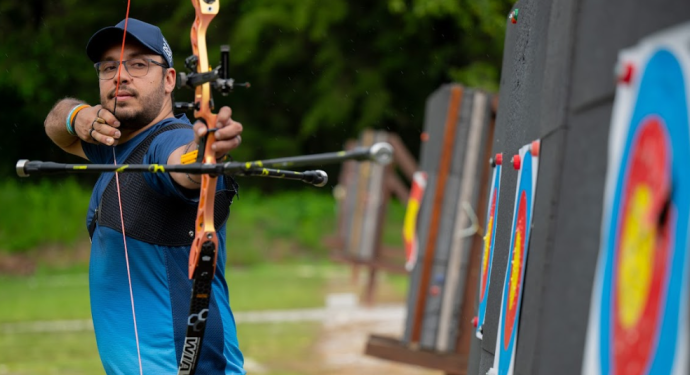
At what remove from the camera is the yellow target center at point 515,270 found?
8.99 ft

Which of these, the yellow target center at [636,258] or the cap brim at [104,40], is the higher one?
the cap brim at [104,40]

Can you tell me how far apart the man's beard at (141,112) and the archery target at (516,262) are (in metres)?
1.23

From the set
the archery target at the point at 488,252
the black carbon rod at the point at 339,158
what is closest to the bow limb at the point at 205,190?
the black carbon rod at the point at 339,158

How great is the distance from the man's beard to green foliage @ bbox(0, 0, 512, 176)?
2047 centimetres

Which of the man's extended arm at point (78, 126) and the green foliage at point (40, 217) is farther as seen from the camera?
the green foliage at point (40, 217)

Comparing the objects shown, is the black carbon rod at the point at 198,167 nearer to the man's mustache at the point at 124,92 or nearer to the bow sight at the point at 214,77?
the bow sight at the point at 214,77

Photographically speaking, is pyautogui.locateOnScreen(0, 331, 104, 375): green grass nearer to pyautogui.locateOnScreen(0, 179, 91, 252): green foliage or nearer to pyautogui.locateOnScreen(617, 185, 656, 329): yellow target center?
pyautogui.locateOnScreen(617, 185, 656, 329): yellow target center

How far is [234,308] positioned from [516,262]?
989 cm

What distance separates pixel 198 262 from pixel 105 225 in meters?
0.54

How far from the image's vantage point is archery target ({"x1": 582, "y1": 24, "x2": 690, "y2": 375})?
4.84 feet

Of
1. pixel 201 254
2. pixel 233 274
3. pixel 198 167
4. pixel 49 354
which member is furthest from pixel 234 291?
pixel 198 167

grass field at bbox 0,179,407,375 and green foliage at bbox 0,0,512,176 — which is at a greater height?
green foliage at bbox 0,0,512,176

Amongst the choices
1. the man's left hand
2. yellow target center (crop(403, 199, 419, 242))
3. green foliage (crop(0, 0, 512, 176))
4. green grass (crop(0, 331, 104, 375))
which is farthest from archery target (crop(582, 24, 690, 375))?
green foliage (crop(0, 0, 512, 176))

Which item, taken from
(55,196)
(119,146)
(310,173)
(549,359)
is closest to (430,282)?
(119,146)
